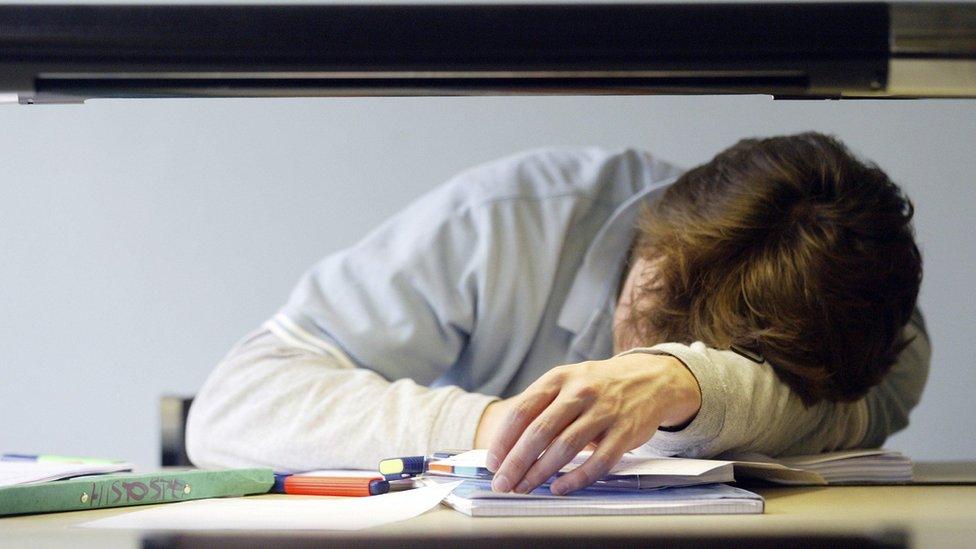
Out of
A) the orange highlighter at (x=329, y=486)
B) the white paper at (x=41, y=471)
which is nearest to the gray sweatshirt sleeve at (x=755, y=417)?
the orange highlighter at (x=329, y=486)


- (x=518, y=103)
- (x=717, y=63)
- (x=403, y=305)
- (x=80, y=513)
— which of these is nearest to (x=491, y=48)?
(x=717, y=63)

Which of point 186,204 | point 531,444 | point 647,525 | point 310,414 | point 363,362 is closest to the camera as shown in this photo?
point 647,525

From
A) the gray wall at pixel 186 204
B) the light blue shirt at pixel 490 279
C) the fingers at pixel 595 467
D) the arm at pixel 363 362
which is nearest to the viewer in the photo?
the fingers at pixel 595 467

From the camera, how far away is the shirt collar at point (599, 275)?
106cm

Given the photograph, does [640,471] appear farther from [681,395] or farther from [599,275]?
[599,275]

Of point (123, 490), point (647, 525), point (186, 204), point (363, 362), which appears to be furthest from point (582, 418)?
point (186, 204)

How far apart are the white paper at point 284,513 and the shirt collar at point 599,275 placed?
1.51ft

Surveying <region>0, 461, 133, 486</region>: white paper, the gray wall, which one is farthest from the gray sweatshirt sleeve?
the gray wall

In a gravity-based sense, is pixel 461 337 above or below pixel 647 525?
above

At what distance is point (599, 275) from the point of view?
3.50 feet

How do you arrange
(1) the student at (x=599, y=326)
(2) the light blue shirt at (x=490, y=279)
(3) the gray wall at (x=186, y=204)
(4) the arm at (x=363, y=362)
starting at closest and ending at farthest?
(1) the student at (x=599, y=326)
(4) the arm at (x=363, y=362)
(2) the light blue shirt at (x=490, y=279)
(3) the gray wall at (x=186, y=204)

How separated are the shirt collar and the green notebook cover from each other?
487 mm

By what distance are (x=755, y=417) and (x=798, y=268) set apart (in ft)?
0.42

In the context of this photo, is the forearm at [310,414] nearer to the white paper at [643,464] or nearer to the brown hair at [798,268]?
the white paper at [643,464]
